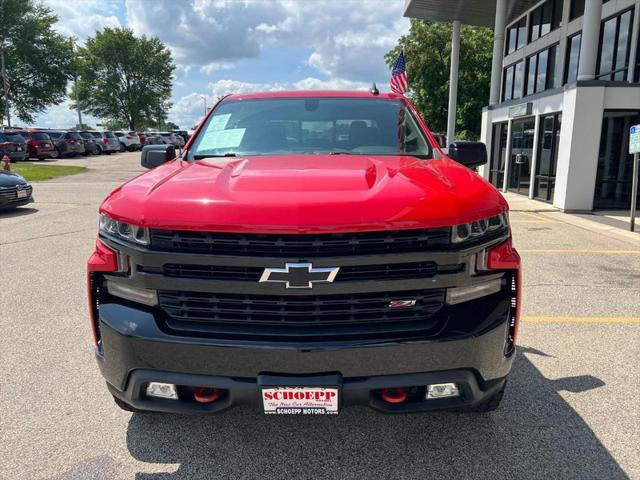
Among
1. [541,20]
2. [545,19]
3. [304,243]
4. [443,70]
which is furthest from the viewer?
[443,70]

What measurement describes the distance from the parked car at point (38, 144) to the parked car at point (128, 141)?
1459cm

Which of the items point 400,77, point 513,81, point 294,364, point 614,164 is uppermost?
point 513,81

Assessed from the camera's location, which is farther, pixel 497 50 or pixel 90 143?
pixel 90 143

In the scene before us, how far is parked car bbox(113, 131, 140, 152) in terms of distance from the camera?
44.7 metres

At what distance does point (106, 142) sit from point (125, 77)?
96.5 ft

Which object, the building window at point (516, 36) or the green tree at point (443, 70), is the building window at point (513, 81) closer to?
the building window at point (516, 36)

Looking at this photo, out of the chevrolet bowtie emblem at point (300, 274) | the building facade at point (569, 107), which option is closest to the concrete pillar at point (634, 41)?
the building facade at point (569, 107)

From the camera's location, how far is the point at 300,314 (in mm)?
2238

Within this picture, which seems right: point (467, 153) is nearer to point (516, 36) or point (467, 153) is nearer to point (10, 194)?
point (10, 194)

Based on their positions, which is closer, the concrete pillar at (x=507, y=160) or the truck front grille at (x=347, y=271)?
the truck front grille at (x=347, y=271)

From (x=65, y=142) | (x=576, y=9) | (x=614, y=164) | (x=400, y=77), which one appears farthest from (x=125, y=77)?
(x=614, y=164)

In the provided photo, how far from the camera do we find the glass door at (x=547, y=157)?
1389 centimetres

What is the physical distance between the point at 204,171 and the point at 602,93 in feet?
39.7

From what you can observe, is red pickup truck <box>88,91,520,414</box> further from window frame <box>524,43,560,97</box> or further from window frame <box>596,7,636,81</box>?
window frame <box>524,43,560,97</box>
